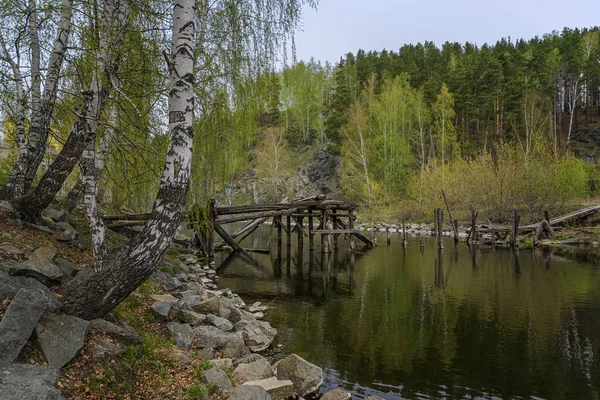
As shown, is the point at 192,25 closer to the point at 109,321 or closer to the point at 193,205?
the point at 109,321

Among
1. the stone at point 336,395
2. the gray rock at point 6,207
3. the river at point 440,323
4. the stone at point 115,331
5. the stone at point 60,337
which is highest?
the gray rock at point 6,207

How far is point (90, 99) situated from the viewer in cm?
595

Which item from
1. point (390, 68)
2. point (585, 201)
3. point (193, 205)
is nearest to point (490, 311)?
point (193, 205)

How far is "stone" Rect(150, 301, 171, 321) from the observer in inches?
A: 253

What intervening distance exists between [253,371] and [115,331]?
6.65ft

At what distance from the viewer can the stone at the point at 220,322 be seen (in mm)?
7207

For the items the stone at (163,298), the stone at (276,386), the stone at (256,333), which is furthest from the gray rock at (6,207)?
Result: the stone at (276,386)

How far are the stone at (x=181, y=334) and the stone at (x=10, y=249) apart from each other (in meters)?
2.52

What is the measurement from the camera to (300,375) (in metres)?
5.76

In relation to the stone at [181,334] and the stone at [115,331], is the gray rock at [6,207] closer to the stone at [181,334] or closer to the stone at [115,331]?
the stone at [181,334]

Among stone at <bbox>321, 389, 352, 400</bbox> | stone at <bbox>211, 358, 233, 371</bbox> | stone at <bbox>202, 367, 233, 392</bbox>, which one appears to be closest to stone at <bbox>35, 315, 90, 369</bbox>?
stone at <bbox>202, 367, 233, 392</bbox>

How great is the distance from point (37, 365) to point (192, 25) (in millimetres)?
4069

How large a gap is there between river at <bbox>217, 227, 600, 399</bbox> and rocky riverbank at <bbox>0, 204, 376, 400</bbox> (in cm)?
133

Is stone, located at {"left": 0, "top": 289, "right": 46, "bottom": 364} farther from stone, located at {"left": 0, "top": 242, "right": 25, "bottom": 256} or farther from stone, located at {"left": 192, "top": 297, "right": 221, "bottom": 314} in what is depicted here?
stone, located at {"left": 192, "top": 297, "right": 221, "bottom": 314}
